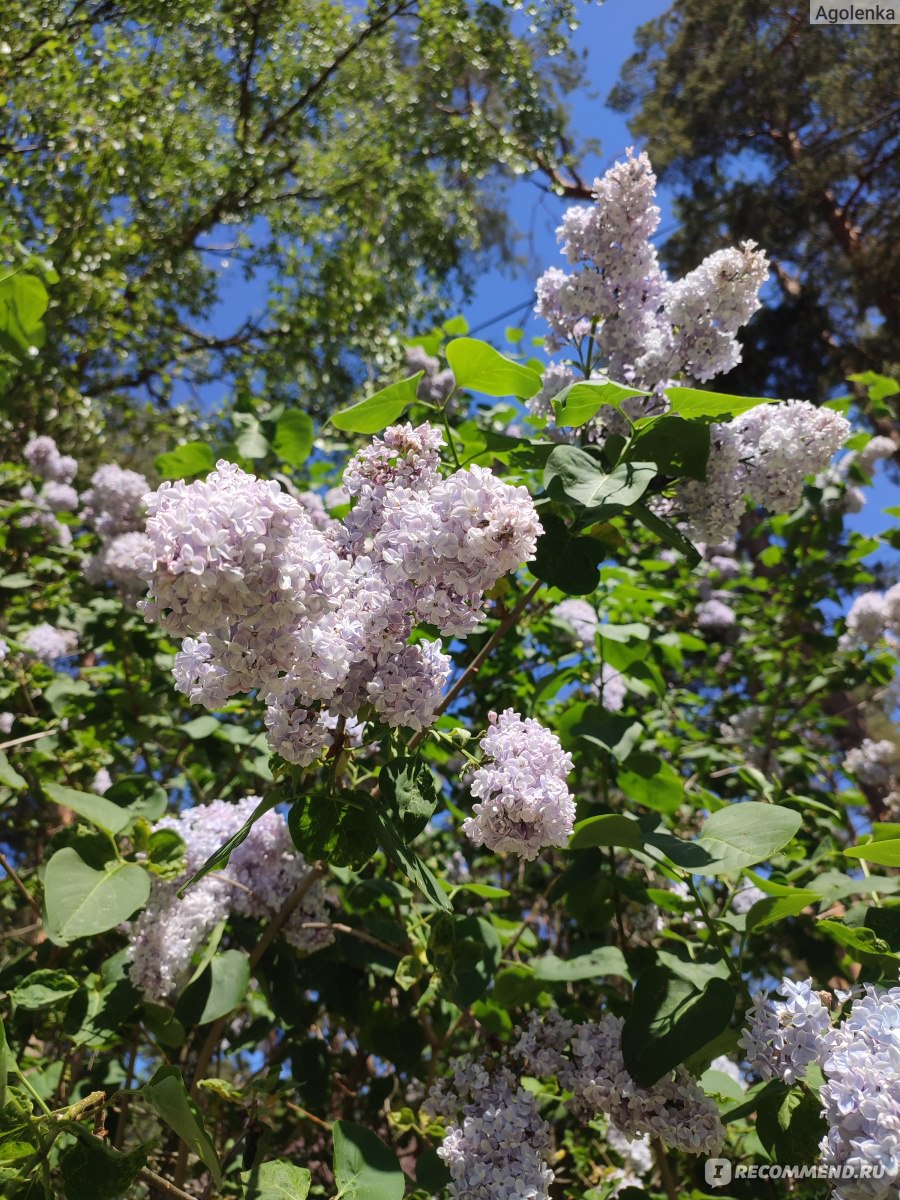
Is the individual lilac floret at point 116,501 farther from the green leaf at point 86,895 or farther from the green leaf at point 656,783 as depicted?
the green leaf at point 656,783

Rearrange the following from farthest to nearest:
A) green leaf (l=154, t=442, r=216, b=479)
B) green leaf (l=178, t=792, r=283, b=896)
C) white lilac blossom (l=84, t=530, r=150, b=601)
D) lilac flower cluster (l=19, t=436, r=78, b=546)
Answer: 1. lilac flower cluster (l=19, t=436, r=78, b=546)
2. white lilac blossom (l=84, t=530, r=150, b=601)
3. green leaf (l=154, t=442, r=216, b=479)
4. green leaf (l=178, t=792, r=283, b=896)

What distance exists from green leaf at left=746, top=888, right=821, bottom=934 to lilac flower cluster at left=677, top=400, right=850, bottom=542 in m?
0.58

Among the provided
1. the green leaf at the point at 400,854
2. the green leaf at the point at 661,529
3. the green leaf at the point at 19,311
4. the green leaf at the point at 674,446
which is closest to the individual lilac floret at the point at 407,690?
the green leaf at the point at 400,854

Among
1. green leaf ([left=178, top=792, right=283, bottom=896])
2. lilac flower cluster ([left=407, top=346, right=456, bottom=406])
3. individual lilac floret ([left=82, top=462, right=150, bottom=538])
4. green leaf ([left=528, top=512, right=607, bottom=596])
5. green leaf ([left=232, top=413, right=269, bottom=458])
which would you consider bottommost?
green leaf ([left=178, top=792, right=283, bottom=896])

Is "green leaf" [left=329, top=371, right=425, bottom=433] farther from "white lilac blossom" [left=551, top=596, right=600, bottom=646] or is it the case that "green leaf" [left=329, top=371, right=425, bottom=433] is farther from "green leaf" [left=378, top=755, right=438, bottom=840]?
"white lilac blossom" [left=551, top=596, right=600, bottom=646]

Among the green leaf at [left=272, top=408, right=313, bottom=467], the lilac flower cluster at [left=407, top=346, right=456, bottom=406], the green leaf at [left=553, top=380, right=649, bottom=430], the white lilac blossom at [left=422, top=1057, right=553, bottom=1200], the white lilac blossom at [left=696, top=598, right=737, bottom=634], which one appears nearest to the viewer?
the white lilac blossom at [left=422, top=1057, right=553, bottom=1200]

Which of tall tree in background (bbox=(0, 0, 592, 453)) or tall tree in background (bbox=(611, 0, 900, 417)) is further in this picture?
tall tree in background (bbox=(611, 0, 900, 417))

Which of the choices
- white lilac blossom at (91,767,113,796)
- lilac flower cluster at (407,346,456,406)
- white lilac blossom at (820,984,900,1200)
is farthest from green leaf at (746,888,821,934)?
lilac flower cluster at (407,346,456,406)

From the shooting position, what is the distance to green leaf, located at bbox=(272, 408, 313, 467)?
1910 mm

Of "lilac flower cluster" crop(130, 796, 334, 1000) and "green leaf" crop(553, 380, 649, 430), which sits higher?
"green leaf" crop(553, 380, 649, 430)

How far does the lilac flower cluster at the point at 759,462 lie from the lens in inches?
55.2

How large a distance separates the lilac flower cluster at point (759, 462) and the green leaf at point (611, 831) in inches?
21.3

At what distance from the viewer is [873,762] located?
482cm

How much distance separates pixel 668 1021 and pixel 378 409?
964mm
